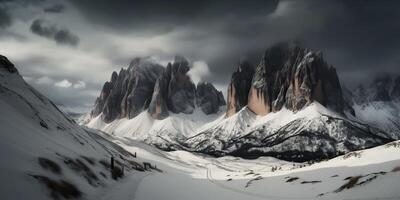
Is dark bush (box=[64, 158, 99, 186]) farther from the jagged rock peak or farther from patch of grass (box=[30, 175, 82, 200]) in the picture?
the jagged rock peak

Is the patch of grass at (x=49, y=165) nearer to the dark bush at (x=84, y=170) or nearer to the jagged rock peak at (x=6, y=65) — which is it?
the dark bush at (x=84, y=170)

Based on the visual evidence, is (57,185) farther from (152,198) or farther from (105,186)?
(105,186)

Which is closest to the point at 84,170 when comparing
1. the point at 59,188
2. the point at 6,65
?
the point at 59,188

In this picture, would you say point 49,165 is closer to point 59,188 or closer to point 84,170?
point 59,188

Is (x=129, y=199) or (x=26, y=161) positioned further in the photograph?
(x=129, y=199)

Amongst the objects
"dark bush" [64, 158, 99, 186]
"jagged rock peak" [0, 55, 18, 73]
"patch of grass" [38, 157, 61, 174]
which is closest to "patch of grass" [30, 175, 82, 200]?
"patch of grass" [38, 157, 61, 174]

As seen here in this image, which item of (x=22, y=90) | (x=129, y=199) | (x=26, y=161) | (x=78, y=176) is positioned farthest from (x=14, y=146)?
(x=22, y=90)

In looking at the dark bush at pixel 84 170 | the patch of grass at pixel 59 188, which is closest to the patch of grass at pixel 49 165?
the patch of grass at pixel 59 188
